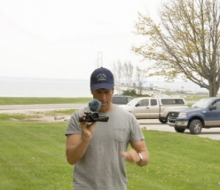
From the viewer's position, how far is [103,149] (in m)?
3.81

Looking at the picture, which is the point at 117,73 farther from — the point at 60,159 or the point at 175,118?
the point at 60,159

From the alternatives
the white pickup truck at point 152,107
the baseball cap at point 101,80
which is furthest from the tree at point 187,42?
the baseball cap at point 101,80

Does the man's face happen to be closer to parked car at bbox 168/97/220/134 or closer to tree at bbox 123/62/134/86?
parked car at bbox 168/97/220/134

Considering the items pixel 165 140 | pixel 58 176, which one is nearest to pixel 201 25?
pixel 165 140

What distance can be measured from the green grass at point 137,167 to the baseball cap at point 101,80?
5225 millimetres

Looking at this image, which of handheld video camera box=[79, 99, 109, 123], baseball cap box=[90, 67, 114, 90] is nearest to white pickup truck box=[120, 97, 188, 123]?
baseball cap box=[90, 67, 114, 90]

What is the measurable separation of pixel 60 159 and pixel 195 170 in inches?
127

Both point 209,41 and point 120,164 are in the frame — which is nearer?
point 120,164

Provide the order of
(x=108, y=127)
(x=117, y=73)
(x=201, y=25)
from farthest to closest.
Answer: (x=117, y=73) < (x=201, y=25) < (x=108, y=127)

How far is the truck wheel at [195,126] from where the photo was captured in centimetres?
2190

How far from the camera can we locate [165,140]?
17.3 meters

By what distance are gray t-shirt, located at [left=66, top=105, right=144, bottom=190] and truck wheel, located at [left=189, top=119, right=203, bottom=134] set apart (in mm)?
18327

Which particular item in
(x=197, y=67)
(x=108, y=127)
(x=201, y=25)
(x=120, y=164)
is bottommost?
(x=120, y=164)

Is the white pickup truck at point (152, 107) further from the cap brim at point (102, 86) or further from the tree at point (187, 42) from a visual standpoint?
the cap brim at point (102, 86)
